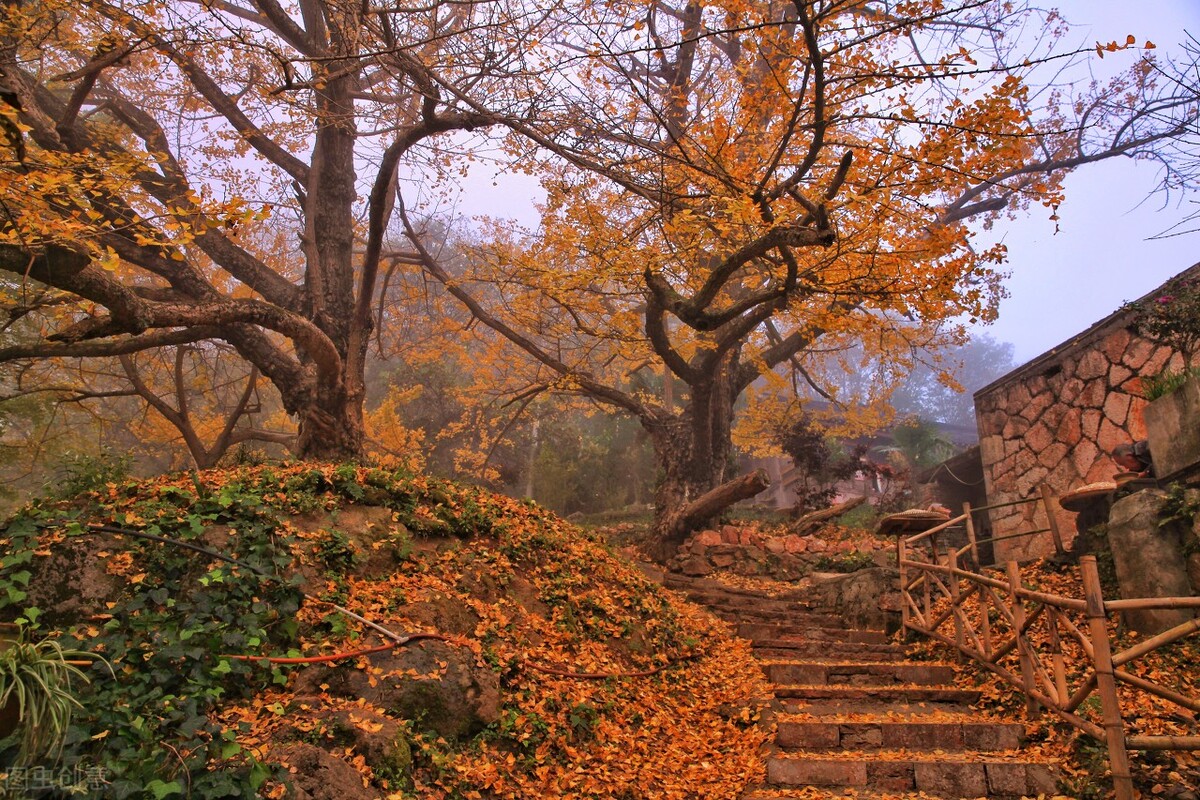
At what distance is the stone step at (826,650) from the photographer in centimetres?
665

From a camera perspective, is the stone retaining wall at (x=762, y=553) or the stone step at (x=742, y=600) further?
the stone retaining wall at (x=762, y=553)

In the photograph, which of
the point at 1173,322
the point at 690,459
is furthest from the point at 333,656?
the point at 690,459

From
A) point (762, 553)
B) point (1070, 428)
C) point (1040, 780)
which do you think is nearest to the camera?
point (1040, 780)

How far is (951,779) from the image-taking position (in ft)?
13.7

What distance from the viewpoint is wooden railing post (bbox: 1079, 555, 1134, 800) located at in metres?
3.36

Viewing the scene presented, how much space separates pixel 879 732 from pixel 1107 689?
166 centimetres

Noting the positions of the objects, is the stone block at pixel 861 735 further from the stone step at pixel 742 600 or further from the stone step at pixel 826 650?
the stone step at pixel 742 600

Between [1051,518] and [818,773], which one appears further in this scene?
[1051,518]

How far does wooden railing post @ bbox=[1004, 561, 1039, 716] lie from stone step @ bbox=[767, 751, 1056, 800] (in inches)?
27.3

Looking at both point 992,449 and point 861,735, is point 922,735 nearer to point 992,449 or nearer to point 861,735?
point 861,735

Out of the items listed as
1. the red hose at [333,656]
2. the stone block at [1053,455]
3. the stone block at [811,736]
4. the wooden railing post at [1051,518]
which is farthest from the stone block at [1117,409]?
the red hose at [333,656]

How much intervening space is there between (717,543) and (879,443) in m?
15.0

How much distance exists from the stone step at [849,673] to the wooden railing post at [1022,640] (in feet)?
3.78

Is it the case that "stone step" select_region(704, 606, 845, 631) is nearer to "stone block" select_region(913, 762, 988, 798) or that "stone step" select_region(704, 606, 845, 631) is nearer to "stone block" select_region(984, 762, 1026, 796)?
"stone block" select_region(913, 762, 988, 798)
